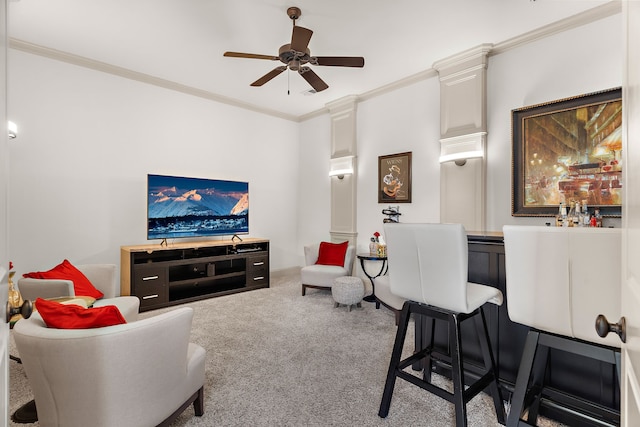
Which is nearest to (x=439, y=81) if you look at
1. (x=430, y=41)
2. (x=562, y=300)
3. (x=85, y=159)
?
(x=430, y=41)

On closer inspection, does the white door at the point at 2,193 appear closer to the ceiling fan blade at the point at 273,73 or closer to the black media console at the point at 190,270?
the ceiling fan blade at the point at 273,73

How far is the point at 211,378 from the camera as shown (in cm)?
227

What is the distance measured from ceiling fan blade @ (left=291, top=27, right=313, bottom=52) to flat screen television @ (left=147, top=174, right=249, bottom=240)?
253 cm

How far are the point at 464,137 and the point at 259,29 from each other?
247cm

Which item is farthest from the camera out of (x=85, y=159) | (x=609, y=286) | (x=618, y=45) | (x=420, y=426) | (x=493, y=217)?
(x=85, y=159)

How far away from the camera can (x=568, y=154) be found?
2.93 metres

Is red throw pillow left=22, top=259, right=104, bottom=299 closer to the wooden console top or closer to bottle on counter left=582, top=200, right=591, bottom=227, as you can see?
the wooden console top

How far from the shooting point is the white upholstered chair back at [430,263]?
1574 mm

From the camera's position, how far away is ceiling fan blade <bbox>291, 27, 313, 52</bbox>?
254 cm

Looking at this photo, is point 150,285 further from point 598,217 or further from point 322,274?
point 598,217

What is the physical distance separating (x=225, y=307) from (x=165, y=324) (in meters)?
2.60

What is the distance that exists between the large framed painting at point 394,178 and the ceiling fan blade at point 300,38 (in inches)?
84.9

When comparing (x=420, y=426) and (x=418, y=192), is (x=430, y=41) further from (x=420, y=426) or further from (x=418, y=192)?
(x=420, y=426)

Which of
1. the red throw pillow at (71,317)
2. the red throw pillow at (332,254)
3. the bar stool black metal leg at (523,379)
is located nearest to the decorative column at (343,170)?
the red throw pillow at (332,254)
